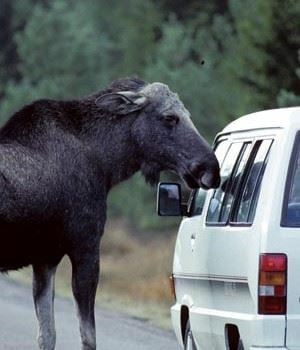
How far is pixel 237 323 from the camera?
9328 millimetres

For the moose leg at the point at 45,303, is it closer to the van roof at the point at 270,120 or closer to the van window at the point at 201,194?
the van window at the point at 201,194

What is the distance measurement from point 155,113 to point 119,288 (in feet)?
44.0

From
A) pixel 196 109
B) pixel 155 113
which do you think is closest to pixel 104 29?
pixel 196 109

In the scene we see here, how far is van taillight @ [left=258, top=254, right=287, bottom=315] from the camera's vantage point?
345 inches

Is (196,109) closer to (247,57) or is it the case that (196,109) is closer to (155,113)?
(247,57)

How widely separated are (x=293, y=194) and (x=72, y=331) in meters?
6.73

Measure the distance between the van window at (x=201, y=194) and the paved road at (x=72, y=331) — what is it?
272cm

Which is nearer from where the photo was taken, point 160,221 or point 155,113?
point 155,113

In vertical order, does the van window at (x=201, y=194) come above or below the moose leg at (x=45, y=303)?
above

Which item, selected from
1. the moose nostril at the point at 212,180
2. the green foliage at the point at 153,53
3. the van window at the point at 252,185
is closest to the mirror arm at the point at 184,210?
the moose nostril at the point at 212,180

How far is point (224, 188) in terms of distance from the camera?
10.6 metres

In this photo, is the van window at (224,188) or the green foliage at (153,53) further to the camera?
the green foliage at (153,53)

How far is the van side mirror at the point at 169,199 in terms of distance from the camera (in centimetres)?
1077

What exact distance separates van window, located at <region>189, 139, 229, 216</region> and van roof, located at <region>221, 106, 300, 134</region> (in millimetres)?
199
